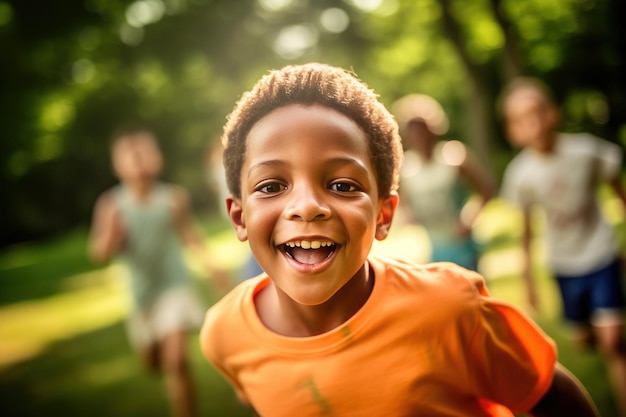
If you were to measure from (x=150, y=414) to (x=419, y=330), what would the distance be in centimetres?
445

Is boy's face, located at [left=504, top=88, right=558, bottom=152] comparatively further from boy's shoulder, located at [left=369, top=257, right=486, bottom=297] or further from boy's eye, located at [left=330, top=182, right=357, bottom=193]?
boy's eye, located at [left=330, top=182, right=357, bottom=193]

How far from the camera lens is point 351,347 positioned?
5.27 ft

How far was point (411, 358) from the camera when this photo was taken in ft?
5.14

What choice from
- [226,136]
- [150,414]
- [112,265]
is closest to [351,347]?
[226,136]

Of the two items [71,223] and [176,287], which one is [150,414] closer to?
[176,287]

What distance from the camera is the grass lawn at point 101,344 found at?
5.59 meters

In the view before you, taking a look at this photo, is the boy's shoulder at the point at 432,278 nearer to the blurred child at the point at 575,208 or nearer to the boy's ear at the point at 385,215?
the boy's ear at the point at 385,215

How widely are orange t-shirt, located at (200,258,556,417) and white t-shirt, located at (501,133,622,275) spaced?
9.61ft

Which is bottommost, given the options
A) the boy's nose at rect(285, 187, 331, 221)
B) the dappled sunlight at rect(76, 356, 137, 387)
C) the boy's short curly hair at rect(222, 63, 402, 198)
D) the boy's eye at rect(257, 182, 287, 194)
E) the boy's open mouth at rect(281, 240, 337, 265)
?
the dappled sunlight at rect(76, 356, 137, 387)

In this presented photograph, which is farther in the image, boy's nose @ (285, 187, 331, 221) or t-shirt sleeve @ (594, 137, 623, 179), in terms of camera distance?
t-shirt sleeve @ (594, 137, 623, 179)

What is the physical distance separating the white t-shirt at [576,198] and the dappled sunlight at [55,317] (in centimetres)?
715

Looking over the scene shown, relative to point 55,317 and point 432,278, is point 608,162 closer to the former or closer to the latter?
point 432,278

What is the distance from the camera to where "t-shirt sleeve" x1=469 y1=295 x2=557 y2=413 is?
162cm

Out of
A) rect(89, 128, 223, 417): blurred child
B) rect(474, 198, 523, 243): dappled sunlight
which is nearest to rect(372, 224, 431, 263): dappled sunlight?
rect(474, 198, 523, 243): dappled sunlight
